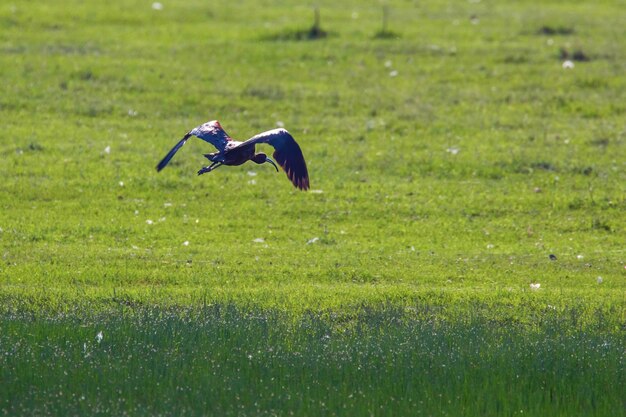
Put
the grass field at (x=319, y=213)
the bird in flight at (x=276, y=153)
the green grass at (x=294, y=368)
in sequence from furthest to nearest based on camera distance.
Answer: the bird in flight at (x=276, y=153)
the grass field at (x=319, y=213)
the green grass at (x=294, y=368)

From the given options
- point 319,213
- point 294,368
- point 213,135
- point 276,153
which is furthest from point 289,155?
point 319,213

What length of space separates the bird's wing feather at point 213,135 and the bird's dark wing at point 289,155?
642 millimetres

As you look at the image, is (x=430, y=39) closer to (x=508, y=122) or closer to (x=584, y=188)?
(x=508, y=122)

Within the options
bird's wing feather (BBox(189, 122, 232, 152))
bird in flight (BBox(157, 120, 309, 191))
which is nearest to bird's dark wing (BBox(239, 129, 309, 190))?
bird in flight (BBox(157, 120, 309, 191))

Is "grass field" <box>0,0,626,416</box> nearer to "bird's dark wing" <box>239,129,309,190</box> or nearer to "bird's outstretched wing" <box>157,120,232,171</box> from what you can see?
"bird's dark wing" <box>239,129,309,190</box>

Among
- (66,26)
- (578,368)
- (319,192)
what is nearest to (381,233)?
(319,192)

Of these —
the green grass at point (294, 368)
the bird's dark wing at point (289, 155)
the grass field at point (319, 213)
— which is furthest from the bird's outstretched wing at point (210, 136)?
the green grass at point (294, 368)

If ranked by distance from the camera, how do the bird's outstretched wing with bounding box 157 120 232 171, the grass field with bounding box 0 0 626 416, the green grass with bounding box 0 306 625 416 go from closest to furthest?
the green grass with bounding box 0 306 625 416, the grass field with bounding box 0 0 626 416, the bird's outstretched wing with bounding box 157 120 232 171

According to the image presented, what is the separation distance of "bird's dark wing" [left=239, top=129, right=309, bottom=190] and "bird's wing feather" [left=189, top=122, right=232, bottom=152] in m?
0.64

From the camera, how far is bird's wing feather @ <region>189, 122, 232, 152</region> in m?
10.8

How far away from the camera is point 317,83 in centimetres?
2223

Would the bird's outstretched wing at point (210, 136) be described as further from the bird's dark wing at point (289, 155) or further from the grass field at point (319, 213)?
the grass field at point (319, 213)

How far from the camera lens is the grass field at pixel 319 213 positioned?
897 centimetres

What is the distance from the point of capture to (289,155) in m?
10.3
